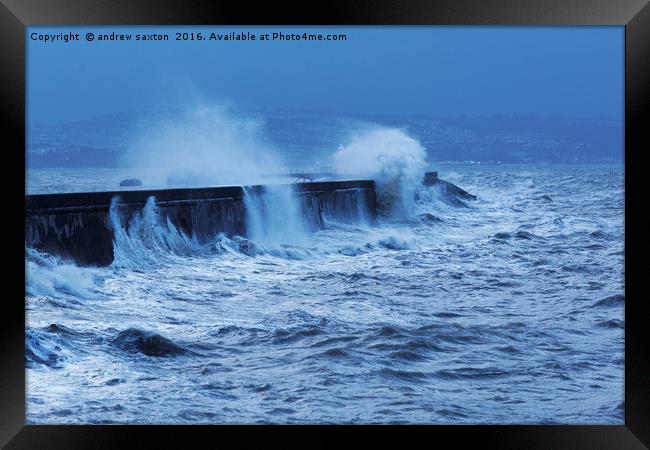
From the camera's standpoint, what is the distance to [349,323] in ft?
19.2

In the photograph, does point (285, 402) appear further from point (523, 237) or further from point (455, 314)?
point (523, 237)

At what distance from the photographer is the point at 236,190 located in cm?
771

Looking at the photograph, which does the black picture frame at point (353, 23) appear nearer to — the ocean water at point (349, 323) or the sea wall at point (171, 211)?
the ocean water at point (349, 323)

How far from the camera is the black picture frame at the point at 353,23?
409 centimetres

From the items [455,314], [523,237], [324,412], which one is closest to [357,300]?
[455,314]

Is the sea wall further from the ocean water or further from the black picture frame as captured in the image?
the black picture frame

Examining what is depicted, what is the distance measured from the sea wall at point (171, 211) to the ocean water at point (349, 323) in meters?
0.13

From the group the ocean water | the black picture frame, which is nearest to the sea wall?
the ocean water

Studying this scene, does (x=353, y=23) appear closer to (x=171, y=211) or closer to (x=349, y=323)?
(x=349, y=323)

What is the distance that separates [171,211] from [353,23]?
367cm

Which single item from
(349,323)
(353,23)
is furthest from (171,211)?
(353,23)

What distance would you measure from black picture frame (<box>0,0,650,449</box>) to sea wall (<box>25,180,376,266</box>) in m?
1.25

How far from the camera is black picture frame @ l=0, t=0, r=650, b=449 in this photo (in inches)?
161

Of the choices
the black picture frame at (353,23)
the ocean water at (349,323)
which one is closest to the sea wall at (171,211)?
the ocean water at (349,323)
